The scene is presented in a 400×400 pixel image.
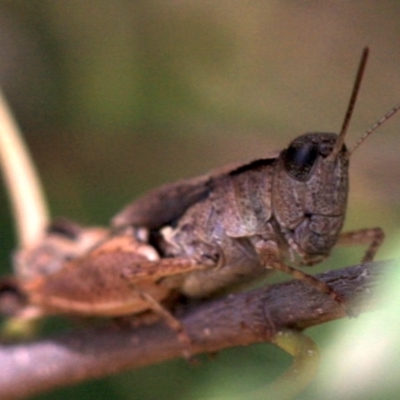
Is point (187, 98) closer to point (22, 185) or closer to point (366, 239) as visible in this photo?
point (22, 185)

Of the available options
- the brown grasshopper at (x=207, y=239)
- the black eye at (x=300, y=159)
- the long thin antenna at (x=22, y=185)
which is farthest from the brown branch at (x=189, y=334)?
the long thin antenna at (x=22, y=185)

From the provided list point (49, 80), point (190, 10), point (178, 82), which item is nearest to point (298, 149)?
point (178, 82)

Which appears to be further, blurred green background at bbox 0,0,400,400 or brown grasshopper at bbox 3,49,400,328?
blurred green background at bbox 0,0,400,400

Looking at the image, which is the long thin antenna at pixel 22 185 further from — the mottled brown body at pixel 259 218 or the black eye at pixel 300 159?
the black eye at pixel 300 159

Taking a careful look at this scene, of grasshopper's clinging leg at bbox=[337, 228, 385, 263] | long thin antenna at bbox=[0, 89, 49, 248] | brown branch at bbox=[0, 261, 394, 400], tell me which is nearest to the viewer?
brown branch at bbox=[0, 261, 394, 400]

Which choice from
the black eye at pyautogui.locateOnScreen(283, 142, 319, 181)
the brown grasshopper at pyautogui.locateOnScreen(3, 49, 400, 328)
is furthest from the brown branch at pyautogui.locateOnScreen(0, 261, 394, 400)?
the black eye at pyautogui.locateOnScreen(283, 142, 319, 181)

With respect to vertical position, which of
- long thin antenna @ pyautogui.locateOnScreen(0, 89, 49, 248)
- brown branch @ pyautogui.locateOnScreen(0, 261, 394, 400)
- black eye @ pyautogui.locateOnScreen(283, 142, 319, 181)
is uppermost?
long thin antenna @ pyautogui.locateOnScreen(0, 89, 49, 248)

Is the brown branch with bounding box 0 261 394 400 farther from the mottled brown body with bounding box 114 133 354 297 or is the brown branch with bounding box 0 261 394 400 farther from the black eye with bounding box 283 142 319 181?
the black eye with bounding box 283 142 319 181
